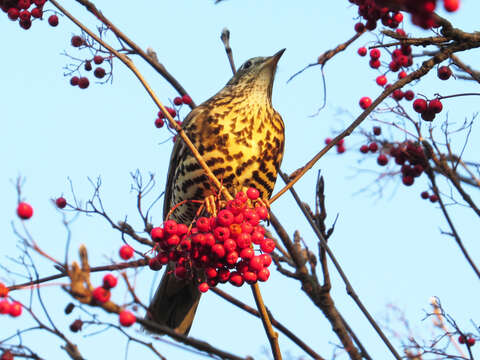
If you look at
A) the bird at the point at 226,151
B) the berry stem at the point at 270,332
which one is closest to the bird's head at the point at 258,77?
the bird at the point at 226,151

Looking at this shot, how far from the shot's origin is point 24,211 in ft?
7.08

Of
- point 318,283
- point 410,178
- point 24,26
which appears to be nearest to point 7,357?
point 318,283

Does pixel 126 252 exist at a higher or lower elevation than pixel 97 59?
lower

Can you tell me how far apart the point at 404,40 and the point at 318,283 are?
141cm

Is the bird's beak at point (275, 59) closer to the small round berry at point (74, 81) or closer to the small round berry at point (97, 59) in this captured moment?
the small round berry at point (97, 59)

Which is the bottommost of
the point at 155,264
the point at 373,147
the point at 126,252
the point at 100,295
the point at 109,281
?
the point at 100,295

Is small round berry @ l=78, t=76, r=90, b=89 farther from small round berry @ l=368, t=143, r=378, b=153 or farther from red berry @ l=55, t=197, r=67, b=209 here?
small round berry @ l=368, t=143, r=378, b=153

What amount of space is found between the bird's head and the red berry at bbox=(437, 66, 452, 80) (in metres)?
1.71

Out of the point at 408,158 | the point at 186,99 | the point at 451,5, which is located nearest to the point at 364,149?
the point at 408,158

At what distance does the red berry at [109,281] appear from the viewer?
1.67 meters

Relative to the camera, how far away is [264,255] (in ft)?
8.43

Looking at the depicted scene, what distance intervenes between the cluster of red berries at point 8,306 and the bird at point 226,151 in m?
1.67

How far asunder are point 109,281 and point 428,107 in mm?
1786

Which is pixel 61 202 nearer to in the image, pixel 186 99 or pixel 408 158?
pixel 186 99
